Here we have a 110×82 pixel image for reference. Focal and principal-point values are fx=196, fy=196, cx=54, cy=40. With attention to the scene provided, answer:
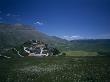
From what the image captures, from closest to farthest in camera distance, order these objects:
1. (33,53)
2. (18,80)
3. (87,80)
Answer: (87,80) < (18,80) < (33,53)

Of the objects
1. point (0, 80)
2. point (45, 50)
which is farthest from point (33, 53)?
point (0, 80)

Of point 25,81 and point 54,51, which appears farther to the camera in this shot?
point 54,51

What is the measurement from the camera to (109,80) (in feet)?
63.3

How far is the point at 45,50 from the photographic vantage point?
224ft

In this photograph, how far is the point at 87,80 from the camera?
19219 mm

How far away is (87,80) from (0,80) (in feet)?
29.8

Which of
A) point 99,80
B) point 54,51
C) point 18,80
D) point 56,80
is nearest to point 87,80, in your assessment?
point 99,80

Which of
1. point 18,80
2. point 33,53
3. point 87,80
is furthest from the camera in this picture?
point 33,53

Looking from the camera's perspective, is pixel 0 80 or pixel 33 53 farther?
pixel 33 53

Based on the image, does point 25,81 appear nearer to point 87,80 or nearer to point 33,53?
point 87,80

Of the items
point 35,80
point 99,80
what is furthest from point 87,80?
point 35,80

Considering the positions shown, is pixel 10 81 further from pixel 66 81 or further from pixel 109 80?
pixel 109 80

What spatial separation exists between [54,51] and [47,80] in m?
46.4

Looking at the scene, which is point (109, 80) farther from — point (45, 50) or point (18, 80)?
point (45, 50)
